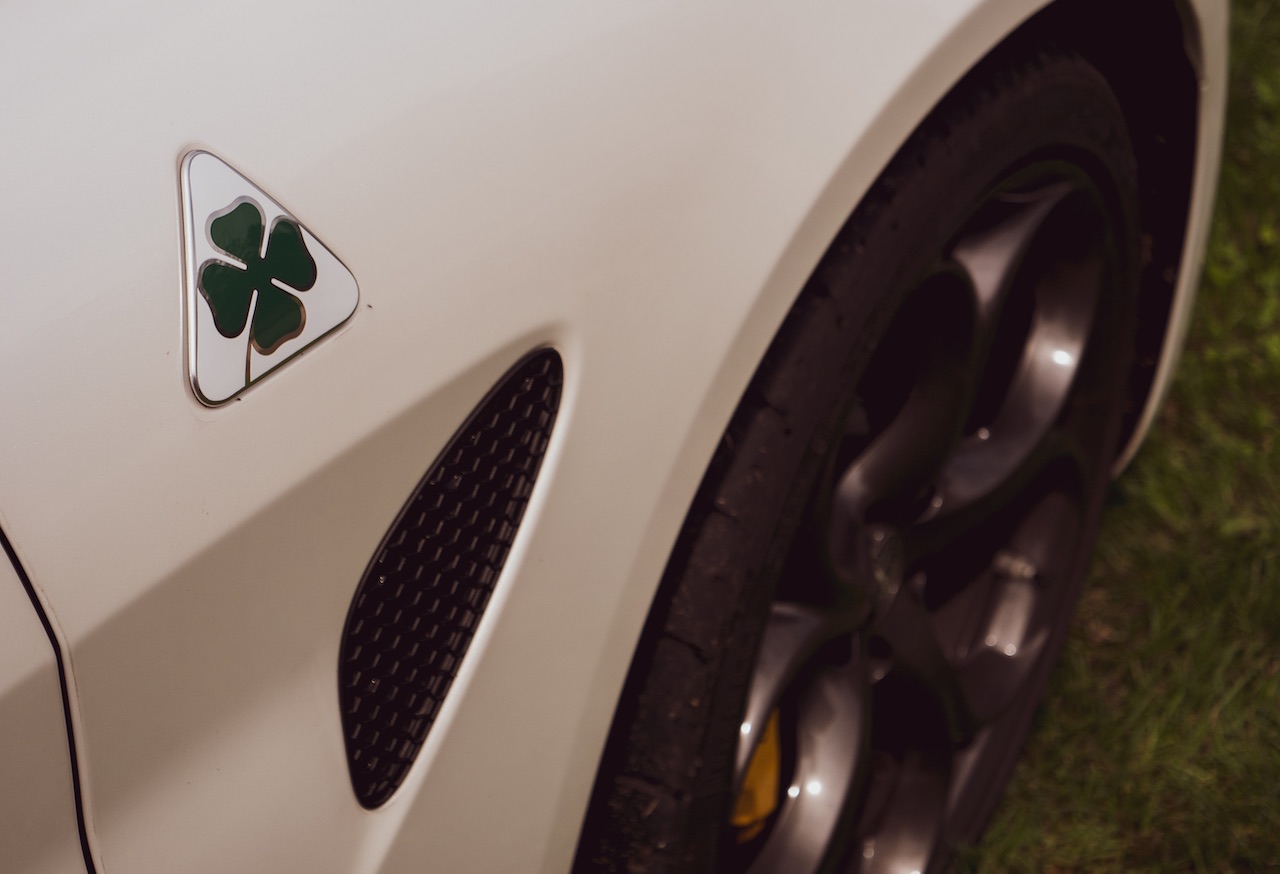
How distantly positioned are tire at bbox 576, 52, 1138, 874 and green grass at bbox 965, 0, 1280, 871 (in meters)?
0.19

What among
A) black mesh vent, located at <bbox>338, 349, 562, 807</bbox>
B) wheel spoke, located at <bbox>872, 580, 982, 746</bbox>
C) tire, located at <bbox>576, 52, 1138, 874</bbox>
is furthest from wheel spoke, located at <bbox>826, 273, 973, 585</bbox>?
black mesh vent, located at <bbox>338, 349, 562, 807</bbox>

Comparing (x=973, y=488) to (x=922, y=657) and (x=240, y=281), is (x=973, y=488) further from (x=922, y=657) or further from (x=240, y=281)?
(x=240, y=281)

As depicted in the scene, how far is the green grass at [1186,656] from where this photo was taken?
1.68 metres

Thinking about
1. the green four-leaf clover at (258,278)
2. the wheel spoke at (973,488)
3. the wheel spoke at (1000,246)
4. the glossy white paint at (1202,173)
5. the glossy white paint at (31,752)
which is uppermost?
the glossy white paint at (1202,173)

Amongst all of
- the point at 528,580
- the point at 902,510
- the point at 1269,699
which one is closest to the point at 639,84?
the point at 528,580

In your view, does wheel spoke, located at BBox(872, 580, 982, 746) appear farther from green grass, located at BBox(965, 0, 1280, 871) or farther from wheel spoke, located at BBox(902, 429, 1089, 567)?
green grass, located at BBox(965, 0, 1280, 871)

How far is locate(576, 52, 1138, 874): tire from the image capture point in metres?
1.01

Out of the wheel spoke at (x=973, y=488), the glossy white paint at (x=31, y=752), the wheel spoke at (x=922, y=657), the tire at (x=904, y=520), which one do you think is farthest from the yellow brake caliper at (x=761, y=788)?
the glossy white paint at (x=31, y=752)

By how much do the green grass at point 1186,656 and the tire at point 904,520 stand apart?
0.19 m

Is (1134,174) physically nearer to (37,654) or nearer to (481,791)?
(481,791)

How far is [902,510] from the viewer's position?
1390 millimetres

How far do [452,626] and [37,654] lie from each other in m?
0.28

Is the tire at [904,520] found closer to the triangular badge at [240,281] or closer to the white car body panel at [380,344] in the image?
the white car body panel at [380,344]

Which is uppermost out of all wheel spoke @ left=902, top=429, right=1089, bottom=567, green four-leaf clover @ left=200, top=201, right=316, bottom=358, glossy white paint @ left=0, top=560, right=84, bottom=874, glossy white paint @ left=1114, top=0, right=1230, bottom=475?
glossy white paint @ left=1114, top=0, right=1230, bottom=475
